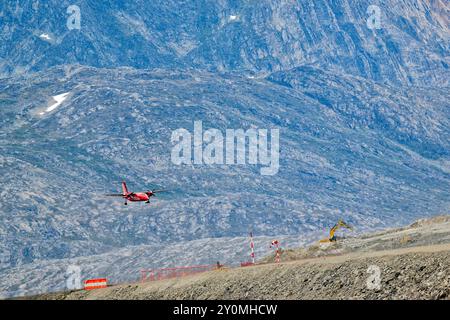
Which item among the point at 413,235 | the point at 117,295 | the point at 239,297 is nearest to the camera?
the point at 239,297

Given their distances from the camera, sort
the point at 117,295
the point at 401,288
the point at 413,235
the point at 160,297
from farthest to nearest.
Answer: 1. the point at 413,235
2. the point at 117,295
3. the point at 160,297
4. the point at 401,288

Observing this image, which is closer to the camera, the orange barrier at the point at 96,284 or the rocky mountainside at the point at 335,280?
the rocky mountainside at the point at 335,280

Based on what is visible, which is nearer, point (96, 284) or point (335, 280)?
point (335, 280)

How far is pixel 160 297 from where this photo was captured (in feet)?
215

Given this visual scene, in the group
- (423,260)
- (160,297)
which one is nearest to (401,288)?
(423,260)

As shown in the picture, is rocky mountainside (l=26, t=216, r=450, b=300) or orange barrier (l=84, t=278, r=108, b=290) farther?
orange barrier (l=84, t=278, r=108, b=290)

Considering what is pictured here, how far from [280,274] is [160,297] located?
28.4 feet
